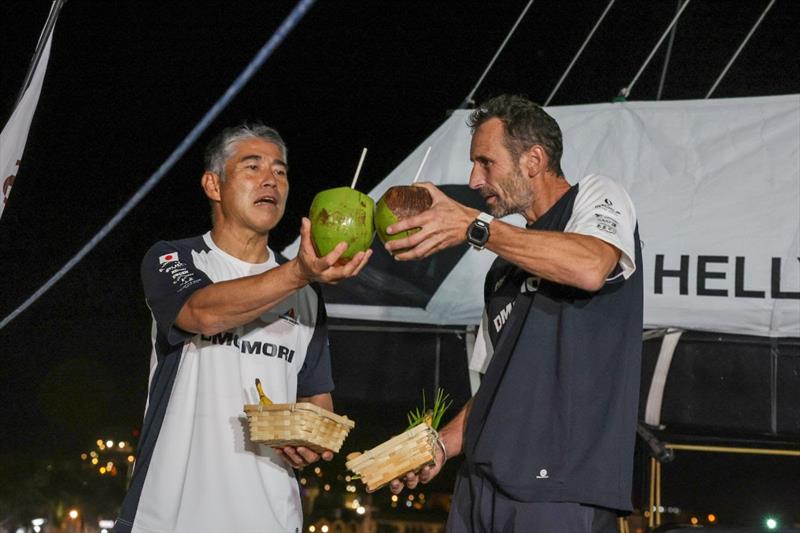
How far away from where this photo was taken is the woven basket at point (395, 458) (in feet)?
7.47

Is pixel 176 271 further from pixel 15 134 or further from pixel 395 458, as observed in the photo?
pixel 15 134

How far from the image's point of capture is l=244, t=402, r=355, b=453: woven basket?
2.29 meters

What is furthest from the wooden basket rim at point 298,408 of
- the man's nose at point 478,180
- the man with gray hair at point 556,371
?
the man's nose at point 478,180

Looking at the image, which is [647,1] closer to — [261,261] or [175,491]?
[261,261]

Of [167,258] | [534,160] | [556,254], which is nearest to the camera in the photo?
[556,254]

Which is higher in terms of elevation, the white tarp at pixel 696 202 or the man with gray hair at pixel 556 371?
the white tarp at pixel 696 202

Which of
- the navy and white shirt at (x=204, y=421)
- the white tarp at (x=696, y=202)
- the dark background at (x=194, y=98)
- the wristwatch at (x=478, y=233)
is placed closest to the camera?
the wristwatch at (x=478, y=233)

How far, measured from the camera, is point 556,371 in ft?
7.39

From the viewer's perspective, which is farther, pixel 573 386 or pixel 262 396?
pixel 262 396

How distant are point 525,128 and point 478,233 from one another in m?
0.54

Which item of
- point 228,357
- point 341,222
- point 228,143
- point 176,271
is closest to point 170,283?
point 176,271

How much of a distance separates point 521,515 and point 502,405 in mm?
258

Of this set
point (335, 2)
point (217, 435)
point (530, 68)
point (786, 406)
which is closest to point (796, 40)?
point (530, 68)

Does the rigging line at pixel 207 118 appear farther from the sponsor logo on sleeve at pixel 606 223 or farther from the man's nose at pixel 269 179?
the sponsor logo on sleeve at pixel 606 223
